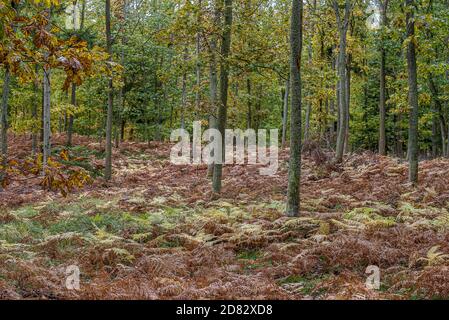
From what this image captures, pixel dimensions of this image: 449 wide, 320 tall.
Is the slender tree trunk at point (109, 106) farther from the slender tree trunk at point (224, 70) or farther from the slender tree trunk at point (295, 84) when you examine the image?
the slender tree trunk at point (295, 84)

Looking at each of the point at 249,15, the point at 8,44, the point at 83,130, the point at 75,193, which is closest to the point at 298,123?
the point at 249,15

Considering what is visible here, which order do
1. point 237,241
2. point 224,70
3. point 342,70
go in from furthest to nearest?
point 342,70, point 224,70, point 237,241

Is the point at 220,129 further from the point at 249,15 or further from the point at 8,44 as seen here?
the point at 8,44

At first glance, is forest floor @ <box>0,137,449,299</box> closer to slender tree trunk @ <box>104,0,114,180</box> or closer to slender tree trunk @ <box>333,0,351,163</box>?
slender tree trunk @ <box>333,0,351,163</box>

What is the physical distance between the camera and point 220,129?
14.3 m

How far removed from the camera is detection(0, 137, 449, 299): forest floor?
6.41 metres

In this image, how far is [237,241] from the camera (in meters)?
9.35

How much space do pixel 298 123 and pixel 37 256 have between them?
6549mm

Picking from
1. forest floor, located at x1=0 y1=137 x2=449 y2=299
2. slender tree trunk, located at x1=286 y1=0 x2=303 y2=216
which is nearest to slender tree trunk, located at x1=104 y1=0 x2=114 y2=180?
forest floor, located at x1=0 y1=137 x2=449 y2=299

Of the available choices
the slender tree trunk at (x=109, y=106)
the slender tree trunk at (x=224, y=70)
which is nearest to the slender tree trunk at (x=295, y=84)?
the slender tree trunk at (x=224, y=70)

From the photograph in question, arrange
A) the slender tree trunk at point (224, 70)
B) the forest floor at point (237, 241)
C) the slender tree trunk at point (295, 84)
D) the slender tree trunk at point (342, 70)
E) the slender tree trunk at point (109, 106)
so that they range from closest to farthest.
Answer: the forest floor at point (237, 241) < the slender tree trunk at point (295, 84) < the slender tree trunk at point (224, 70) < the slender tree trunk at point (109, 106) < the slender tree trunk at point (342, 70)

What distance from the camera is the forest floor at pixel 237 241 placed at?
21.0 ft

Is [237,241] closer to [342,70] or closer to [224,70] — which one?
[224,70]

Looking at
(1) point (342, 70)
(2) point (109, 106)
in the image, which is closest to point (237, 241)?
(1) point (342, 70)
